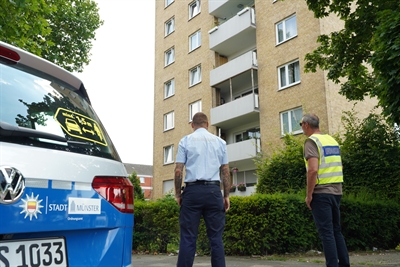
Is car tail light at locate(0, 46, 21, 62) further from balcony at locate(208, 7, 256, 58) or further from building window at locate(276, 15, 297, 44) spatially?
balcony at locate(208, 7, 256, 58)

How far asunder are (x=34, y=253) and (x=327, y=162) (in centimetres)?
393

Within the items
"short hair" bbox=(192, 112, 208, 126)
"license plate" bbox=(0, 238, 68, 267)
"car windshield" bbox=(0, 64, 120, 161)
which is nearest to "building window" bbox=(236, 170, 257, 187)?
"short hair" bbox=(192, 112, 208, 126)

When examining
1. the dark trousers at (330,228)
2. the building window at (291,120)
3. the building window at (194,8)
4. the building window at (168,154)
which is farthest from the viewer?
the building window at (194,8)

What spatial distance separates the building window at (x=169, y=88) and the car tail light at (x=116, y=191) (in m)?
26.9

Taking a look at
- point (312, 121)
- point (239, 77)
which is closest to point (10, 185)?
point (312, 121)

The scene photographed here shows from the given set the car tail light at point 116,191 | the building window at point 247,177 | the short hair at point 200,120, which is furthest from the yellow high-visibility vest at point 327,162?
the building window at point 247,177

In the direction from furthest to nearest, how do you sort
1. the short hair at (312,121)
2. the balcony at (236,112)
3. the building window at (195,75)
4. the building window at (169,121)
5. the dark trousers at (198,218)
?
1. the building window at (169,121)
2. the building window at (195,75)
3. the balcony at (236,112)
4. the short hair at (312,121)
5. the dark trousers at (198,218)

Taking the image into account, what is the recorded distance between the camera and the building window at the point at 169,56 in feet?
99.5

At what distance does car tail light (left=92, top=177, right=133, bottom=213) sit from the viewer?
7.84 ft

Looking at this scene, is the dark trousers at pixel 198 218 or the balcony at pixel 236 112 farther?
the balcony at pixel 236 112

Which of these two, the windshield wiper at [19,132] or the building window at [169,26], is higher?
the building window at [169,26]

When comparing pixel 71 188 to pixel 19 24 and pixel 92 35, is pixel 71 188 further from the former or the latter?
pixel 92 35

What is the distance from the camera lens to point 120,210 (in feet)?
8.18

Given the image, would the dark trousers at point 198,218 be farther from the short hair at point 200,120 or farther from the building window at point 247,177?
the building window at point 247,177
